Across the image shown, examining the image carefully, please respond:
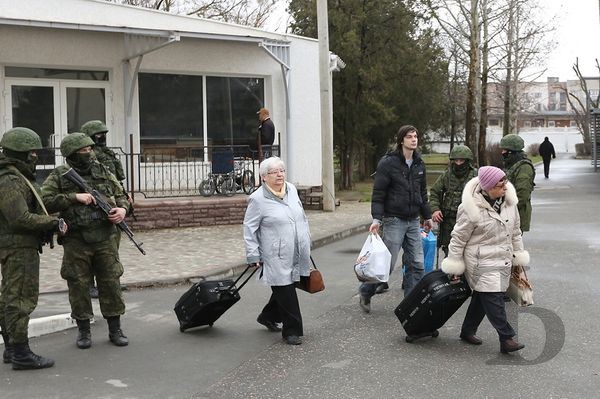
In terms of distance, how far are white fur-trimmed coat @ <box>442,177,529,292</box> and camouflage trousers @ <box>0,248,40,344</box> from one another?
11.1 ft

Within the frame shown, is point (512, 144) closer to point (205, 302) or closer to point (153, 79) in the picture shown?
point (205, 302)

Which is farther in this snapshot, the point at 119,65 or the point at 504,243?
the point at 119,65

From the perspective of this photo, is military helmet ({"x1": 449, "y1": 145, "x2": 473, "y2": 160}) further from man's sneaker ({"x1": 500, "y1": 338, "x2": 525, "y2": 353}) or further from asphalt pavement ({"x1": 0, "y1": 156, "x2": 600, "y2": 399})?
man's sneaker ({"x1": 500, "y1": 338, "x2": 525, "y2": 353})

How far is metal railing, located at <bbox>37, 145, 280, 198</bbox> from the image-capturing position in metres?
15.5

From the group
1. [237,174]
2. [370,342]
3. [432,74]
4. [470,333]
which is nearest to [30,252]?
[370,342]

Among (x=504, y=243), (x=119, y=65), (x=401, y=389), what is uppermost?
(x=119, y=65)

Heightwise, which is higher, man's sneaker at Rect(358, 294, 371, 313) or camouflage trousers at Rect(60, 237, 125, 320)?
camouflage trousers at Rect(60, 237, 125, 320)

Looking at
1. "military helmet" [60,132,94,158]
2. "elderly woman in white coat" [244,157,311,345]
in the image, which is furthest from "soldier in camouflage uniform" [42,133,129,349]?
"elderly woman in white coat" [244,157,311,345]

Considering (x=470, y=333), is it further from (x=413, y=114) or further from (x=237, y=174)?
(x=413, y=114)

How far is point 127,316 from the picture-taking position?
7.46 meters

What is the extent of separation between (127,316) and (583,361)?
14.7 ft

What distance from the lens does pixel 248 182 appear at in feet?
53.1

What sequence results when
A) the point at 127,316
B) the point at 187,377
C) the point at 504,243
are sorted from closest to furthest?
the point at 187,377 → the point at 504,243 → the point at 127,316

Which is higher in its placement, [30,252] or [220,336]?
[30,252]
